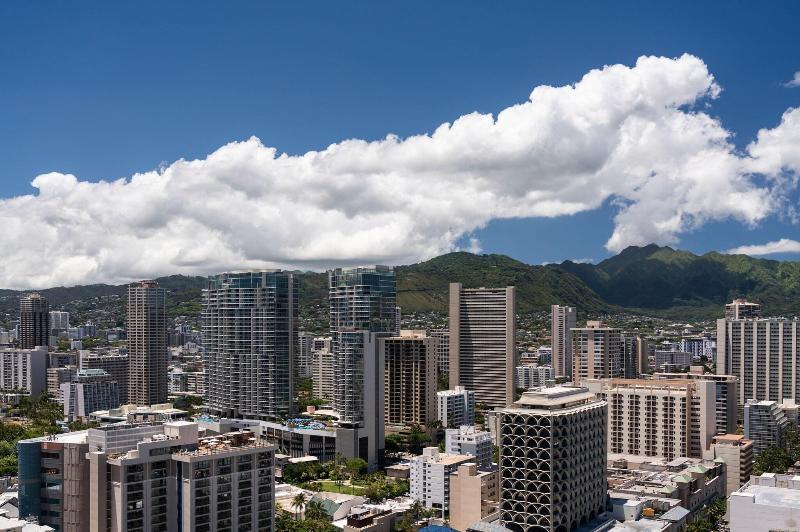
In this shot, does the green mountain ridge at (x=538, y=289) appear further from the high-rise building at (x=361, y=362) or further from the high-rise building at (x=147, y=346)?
the high-rise building at (x=361, y=362)

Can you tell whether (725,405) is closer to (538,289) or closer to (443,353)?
→ (443,353)

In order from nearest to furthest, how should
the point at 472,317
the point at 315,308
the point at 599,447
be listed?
1. the point at 599,447
2. the point at 472,317
3. the point at 315,308

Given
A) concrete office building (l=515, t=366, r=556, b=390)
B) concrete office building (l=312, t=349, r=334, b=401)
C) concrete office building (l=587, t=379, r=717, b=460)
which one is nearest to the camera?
concrete office building (l=587, t=379, r=717, b=460)

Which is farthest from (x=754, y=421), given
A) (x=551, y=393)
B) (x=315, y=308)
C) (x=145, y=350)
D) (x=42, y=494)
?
(x=315, y=308)

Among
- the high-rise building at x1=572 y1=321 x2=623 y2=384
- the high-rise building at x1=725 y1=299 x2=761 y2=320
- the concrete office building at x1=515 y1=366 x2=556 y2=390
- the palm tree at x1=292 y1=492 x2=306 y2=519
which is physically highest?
the high-rise building at x1=725 y1=299 x2=761 y2=320

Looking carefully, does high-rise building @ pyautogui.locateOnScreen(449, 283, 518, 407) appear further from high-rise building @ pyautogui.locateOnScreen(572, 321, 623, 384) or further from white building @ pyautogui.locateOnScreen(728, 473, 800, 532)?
white building @ pyautogui.locateOnScreen(728, 473, 800, 532)

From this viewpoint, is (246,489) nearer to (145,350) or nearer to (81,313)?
→ (145,350)

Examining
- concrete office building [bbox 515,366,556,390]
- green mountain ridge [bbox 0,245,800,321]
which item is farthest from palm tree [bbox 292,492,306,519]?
green mountain ridge [bbox 0,245,800,321]
